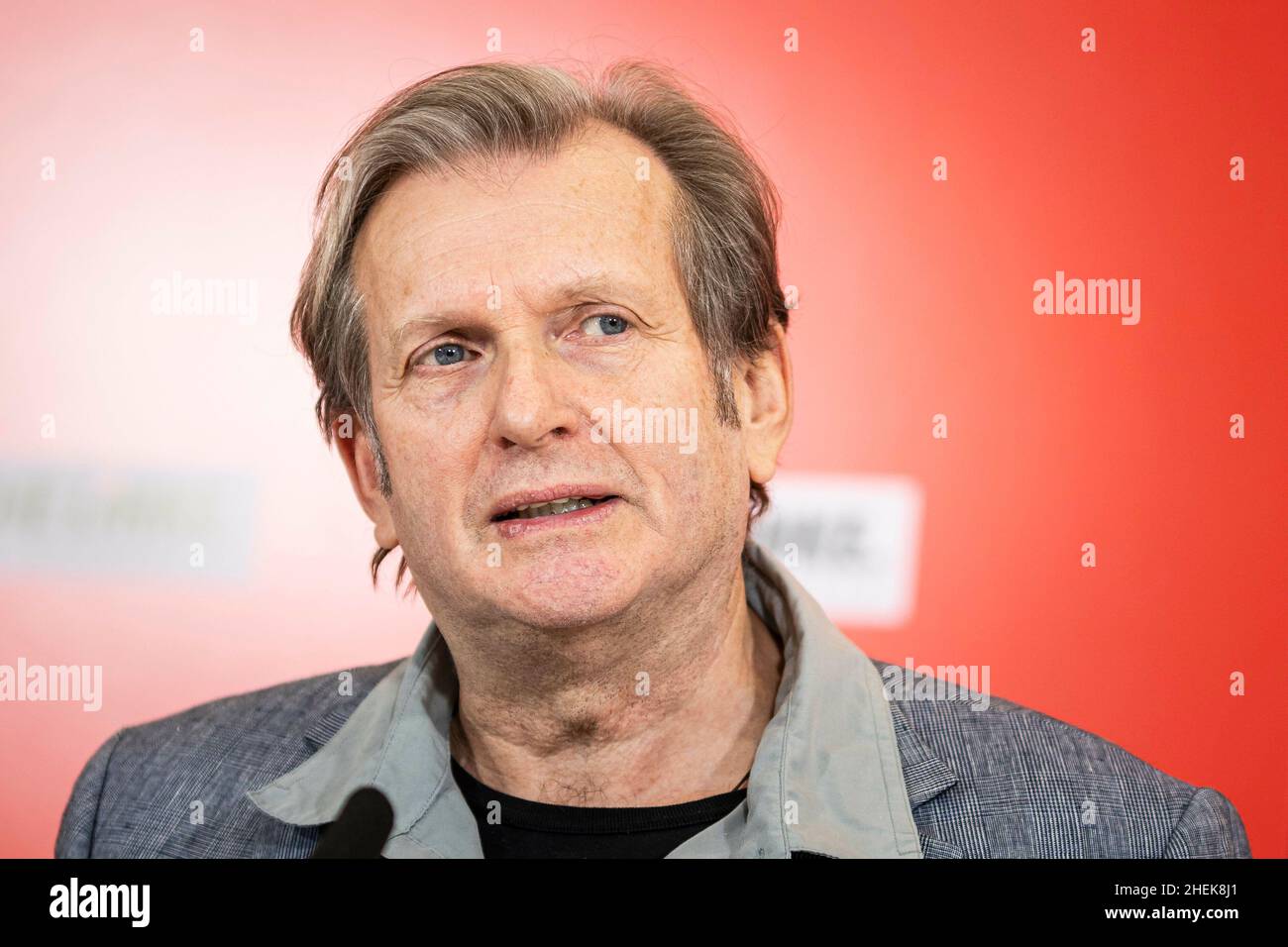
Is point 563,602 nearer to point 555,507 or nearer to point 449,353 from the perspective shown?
point 555,507

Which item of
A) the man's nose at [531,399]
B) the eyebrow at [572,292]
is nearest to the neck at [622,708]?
the man's nose at [531,399]

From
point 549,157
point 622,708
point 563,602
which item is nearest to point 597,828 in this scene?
point 622,708

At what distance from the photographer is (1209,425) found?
2055 millimetres

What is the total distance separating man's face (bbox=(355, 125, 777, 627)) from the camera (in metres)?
1.49

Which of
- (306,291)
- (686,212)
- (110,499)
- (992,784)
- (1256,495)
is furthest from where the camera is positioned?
(110,499)

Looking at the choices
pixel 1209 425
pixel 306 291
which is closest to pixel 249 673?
pixel 306 291

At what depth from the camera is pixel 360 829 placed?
134cm

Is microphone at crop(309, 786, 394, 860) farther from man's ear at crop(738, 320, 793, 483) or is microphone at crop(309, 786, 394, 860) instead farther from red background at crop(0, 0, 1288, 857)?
red background at crop(0, 0, 1288, 857)

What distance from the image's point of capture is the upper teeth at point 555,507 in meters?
1.52

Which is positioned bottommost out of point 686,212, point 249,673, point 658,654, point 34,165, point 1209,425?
point 249,673

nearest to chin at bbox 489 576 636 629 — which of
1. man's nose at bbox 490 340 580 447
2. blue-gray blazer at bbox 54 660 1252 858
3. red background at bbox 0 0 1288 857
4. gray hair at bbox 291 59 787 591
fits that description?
man's nose at bbox 490 340 580 447

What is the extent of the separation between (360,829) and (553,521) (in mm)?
382

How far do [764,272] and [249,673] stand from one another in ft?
3.83
